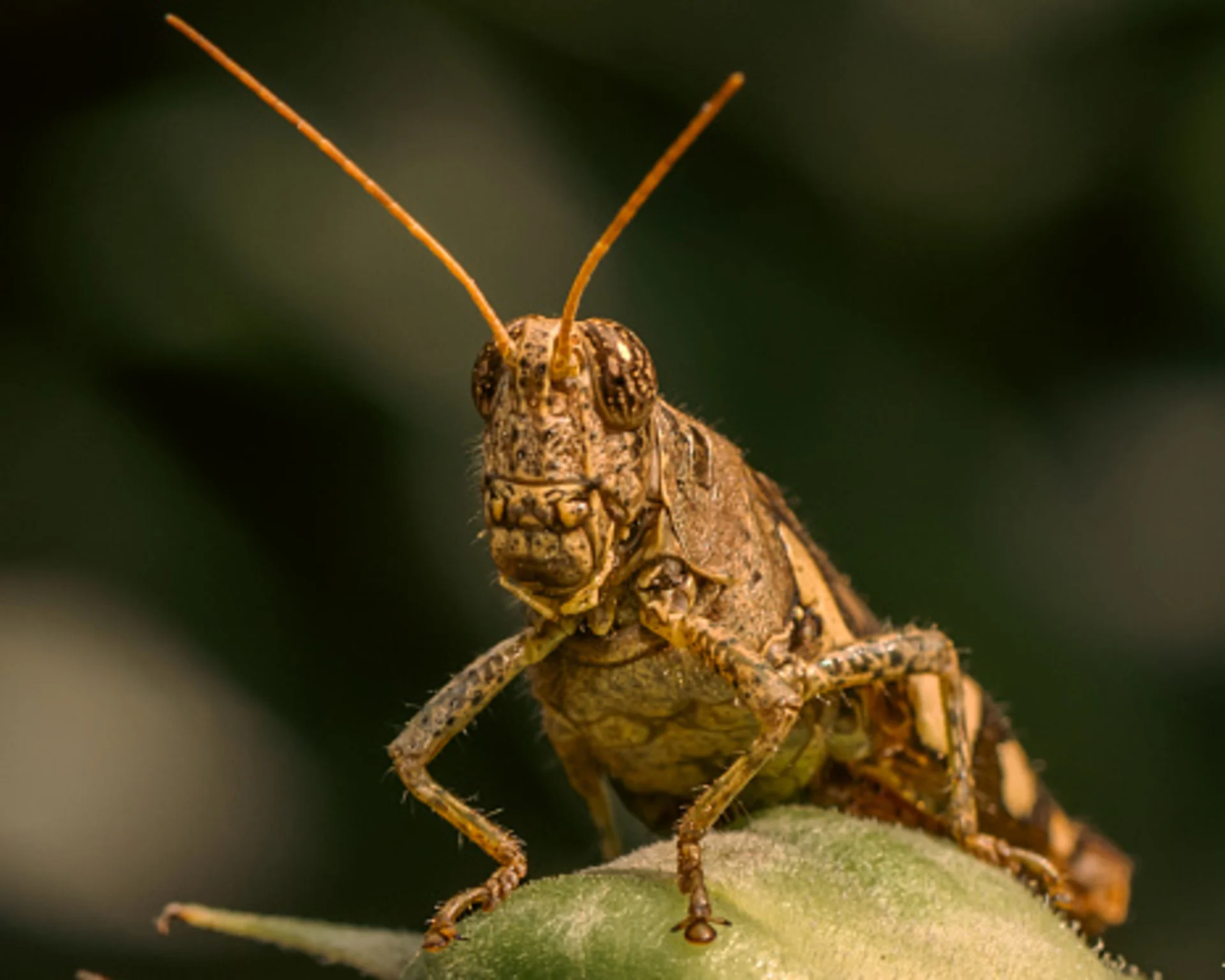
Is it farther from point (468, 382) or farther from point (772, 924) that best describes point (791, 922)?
point (468, 382)

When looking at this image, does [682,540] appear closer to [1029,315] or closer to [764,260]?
[764,260]

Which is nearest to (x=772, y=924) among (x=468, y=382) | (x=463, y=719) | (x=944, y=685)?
(x=463, y=719)

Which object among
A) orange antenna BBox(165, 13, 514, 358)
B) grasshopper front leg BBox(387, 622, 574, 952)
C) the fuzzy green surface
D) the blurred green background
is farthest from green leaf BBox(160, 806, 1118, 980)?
the blurred green background

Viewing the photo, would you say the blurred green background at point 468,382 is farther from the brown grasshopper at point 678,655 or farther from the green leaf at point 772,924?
the green leaf at point 772,924

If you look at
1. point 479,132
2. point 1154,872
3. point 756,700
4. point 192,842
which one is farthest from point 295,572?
point 1154,872

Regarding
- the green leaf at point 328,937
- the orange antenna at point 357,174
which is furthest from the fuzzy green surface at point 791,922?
the orange antenna at point 357,174

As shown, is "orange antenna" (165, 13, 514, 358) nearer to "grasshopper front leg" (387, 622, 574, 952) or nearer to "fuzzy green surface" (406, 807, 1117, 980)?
"grasshopper front leg" (387, 622, 574, 952)
